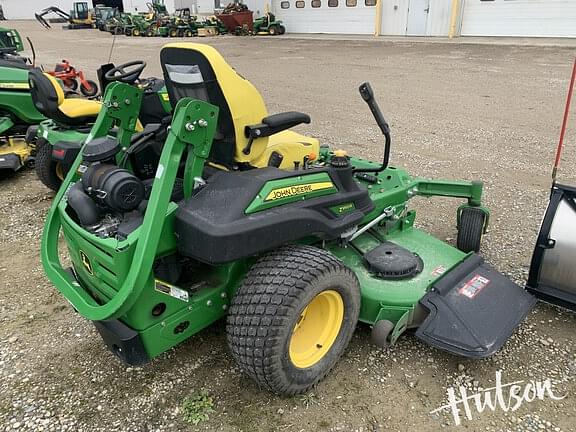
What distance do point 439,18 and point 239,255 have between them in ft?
67.0

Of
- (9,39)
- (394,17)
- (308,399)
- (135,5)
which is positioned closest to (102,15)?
(135,5)

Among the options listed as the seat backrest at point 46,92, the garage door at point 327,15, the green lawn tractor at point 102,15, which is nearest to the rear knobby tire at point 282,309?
the seat backrest at point 46,92

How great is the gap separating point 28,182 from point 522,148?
572cm

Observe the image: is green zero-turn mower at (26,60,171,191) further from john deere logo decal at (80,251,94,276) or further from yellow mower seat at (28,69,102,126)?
john deere logo decal at (80,251,94,276)

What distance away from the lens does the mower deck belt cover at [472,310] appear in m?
2.40

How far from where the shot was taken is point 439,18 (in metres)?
19.8

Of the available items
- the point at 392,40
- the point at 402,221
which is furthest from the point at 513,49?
the point at 402,221

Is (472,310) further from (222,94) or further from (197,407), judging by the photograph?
(222,94)

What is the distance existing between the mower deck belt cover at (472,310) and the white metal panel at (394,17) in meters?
20.2

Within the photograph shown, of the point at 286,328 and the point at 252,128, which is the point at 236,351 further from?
the point at 252,128

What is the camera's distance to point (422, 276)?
2.80 metres

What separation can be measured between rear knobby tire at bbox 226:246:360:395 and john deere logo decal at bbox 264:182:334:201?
25 cm

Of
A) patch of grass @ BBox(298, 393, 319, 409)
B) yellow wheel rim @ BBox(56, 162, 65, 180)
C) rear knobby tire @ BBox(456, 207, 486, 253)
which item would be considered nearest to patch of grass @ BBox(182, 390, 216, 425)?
patch of grass @ BBox(298, 393, 319, 409)

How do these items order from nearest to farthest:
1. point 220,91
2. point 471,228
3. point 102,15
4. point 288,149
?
point 220,91 → point 288,149 → point 471,228 → point 102,15
